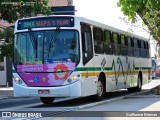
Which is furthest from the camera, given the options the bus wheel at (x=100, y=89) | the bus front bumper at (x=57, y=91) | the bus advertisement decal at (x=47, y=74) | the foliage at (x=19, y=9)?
the foliage at (x=19, y=9)

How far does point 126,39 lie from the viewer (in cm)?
2355

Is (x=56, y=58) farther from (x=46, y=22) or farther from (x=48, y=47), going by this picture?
(x=46, y=22)

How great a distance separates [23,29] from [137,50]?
10403 millimetres

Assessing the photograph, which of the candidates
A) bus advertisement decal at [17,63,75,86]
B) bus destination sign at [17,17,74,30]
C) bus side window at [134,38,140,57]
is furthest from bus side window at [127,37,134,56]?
bus advertisement decal at [17,63,75,86]

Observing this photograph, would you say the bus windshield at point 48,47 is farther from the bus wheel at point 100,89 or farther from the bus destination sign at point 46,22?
the bus wheel at point 100,89

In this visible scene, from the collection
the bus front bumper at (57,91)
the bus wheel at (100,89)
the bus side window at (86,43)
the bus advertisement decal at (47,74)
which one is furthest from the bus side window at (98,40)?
the bus front bumper at (57,91)

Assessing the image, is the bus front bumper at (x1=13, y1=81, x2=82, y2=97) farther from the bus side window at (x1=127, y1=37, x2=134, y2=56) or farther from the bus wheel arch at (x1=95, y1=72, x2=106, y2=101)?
the bus side window at (x1=127, y1=37, x2=134, y2=56)

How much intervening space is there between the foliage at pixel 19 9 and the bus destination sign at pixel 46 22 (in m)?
11.9

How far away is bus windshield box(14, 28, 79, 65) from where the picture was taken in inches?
650

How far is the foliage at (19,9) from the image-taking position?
1171 inches

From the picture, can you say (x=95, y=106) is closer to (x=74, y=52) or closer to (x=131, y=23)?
(x=74, y=52)

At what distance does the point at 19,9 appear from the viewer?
30141 mm

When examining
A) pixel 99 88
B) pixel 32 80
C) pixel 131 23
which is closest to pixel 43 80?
pixel 32 80

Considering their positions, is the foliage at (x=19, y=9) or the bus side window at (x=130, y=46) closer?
the bus side window at (x=130, y=46)
